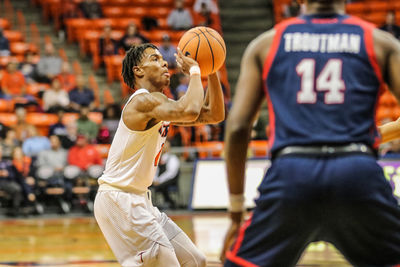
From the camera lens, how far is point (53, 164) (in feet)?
42.5

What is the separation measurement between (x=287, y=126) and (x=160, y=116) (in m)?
1.65

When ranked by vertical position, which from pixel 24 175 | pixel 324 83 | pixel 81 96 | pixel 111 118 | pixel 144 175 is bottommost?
pixel 24 175

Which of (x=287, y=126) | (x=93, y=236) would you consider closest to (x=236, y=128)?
(x=287, y=126)

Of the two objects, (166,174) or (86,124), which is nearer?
(166,174)

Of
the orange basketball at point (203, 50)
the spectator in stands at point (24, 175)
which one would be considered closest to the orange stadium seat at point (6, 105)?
the spectator in stands at point (24, 175)

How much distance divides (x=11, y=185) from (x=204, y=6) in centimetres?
751

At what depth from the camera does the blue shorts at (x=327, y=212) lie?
2598 millimetres

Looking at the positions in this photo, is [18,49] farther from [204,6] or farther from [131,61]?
[131,61]

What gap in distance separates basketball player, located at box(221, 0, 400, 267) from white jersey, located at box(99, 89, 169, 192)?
172cm

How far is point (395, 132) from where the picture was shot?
3516 mm

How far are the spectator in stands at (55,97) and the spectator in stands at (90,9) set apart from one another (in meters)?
3.64

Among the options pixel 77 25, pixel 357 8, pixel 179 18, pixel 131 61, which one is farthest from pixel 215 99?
pixel 357 8

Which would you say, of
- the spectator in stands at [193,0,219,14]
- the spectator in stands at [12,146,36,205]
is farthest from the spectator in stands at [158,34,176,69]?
the spectator in stands at [12,146,36,205]

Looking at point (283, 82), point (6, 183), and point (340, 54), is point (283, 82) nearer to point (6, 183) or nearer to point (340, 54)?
point (340, 54)
